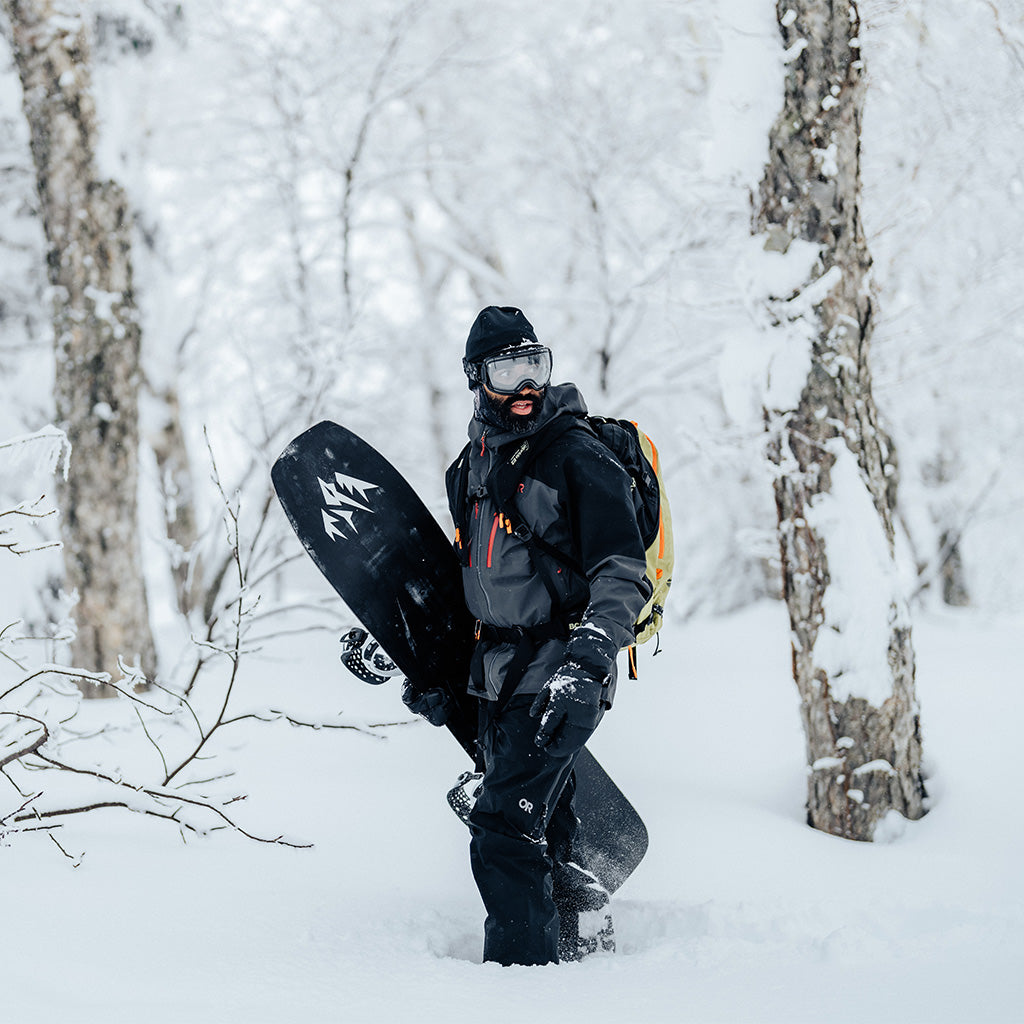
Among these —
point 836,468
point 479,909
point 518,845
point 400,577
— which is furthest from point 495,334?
point 479,909

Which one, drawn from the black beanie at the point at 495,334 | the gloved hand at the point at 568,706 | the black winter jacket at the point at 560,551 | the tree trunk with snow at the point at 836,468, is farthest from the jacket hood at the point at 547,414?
the tree trunk with snow at the point at 836,468

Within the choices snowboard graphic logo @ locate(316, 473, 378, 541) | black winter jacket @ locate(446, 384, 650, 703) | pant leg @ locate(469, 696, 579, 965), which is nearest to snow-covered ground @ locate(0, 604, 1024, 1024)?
pant leg @ locate(469, 696, 579, 965)

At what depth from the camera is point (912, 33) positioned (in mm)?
5391

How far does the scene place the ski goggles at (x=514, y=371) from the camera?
8.09 ft

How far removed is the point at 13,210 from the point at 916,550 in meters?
10.9

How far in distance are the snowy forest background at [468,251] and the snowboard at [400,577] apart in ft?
0.89

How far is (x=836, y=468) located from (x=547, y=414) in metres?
1.32

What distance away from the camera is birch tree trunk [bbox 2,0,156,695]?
15.9 feet

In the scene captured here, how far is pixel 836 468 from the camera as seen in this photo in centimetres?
328

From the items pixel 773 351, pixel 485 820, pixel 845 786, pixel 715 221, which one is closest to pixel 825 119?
pixel 773 351

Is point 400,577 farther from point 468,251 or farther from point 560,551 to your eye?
point 468,251

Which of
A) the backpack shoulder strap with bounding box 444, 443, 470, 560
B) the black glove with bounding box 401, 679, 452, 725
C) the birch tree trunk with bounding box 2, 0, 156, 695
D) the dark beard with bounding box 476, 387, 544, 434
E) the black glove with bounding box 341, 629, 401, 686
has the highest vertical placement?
the birch tree trunk with bounding box 2, 0, 156, 695

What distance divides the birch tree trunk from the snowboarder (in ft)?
10.1

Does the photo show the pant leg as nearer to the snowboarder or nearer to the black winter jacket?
the snowboarder
